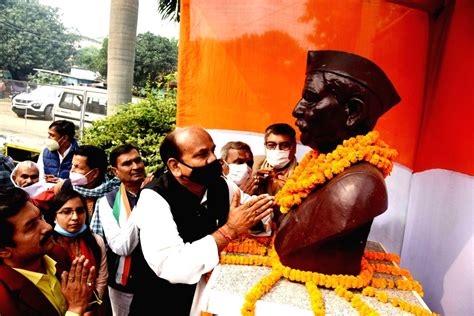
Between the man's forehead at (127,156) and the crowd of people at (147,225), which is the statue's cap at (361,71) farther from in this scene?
the man's forehead at (127,156)

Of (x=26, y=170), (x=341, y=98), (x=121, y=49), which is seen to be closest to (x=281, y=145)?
(x=341, y=98)

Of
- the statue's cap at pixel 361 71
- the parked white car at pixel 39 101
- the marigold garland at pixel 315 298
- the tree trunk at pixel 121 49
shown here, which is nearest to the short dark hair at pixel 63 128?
the tree trunk at pixel 121 49

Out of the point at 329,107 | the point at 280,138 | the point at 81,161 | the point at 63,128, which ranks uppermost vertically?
the point at 329,107

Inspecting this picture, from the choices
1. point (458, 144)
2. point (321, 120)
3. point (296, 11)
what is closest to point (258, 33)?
point (296, 11)

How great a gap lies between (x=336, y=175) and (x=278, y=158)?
84 centimetres

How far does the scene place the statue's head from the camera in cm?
172

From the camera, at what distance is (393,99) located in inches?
71.7

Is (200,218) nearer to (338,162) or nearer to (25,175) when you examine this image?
(338,162)

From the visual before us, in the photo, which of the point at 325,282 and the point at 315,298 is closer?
the point at 315,298

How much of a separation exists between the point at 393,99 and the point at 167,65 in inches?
1237

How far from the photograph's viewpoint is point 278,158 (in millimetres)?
2559

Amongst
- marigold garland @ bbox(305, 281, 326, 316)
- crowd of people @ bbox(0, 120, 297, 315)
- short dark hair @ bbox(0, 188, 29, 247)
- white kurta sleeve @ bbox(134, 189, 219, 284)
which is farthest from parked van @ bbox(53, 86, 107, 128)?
marigold garland @ bbox(305, 281, 326, 316)

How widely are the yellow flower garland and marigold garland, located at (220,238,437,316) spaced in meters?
0.30

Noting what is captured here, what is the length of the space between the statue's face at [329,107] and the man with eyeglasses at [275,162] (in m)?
0.73
